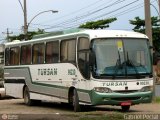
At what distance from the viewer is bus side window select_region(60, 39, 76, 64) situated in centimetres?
1948

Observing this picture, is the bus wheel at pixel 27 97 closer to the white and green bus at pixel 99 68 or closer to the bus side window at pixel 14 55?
the bus side window at pixel 14 55

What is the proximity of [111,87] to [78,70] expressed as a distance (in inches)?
65.4

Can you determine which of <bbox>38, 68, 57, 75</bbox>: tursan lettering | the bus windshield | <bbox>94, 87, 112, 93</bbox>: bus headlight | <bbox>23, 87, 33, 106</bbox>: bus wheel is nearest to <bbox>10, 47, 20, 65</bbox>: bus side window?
<bbox>23, 87, 33, 106</bbox>: bus wheel

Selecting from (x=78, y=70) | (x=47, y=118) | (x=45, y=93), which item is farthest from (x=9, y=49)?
(x=47, y=118)

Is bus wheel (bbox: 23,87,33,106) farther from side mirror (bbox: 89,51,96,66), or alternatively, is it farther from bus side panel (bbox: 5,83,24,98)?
side mirror (bbox: 89,51,96,66)

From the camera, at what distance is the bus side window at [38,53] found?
2224 cm

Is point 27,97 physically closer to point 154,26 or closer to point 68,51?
point 68,51

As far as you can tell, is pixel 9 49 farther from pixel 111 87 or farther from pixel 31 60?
pixel 111 87

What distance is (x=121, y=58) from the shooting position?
18.2 metres

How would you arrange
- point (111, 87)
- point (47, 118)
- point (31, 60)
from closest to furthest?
point (47, 118) → point (111, 87) → point (31, 60)

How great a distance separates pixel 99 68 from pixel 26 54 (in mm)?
6899

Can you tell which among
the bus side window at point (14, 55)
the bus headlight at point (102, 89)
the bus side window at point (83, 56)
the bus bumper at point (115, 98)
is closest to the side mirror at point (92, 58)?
the bus side window at point (83, 56)

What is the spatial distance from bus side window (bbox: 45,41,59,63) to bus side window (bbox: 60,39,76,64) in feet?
1.56

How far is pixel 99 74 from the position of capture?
58.9ft
